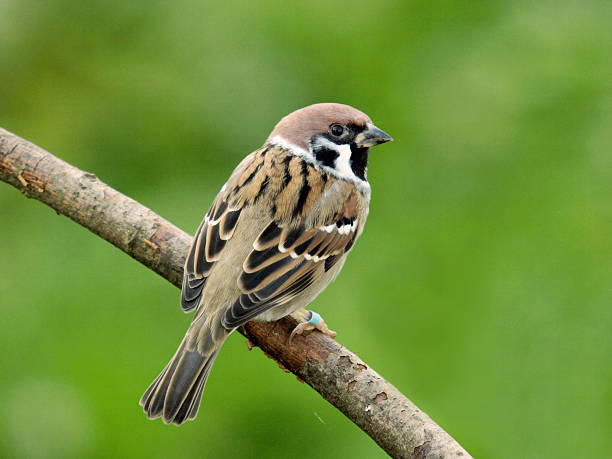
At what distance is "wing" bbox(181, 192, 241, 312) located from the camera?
297 centimetres

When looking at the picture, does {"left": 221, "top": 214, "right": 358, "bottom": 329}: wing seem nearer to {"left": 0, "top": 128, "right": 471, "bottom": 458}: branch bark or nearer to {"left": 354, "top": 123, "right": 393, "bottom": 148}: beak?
{"left": 0, "top": 128, "right": 471, "bottom": 458}: branch bark

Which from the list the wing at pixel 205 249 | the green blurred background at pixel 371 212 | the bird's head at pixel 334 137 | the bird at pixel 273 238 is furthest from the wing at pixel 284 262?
the green blurred background at pixel 371 212

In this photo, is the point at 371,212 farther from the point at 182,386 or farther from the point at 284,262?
the point at 182,386

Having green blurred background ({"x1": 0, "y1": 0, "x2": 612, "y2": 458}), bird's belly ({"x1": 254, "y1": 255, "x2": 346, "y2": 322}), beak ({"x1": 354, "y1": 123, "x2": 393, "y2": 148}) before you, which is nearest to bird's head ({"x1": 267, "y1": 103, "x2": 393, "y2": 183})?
beak ({"x1": 354, "y1": 123, "x2": 393, "y2": 148})

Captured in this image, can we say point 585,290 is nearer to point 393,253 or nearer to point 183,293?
point 393,253

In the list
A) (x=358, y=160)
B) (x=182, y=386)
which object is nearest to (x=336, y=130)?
(x=358, y=160)

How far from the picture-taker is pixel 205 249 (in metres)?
3.03

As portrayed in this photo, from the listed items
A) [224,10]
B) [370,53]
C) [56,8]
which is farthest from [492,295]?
[56,8]

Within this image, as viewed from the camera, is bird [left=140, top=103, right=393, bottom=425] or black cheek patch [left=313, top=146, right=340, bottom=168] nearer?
bird [left=140, top=103, right=393, bottom=425]

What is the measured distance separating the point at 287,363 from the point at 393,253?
4.75ft

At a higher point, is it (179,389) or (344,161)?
(344,161)

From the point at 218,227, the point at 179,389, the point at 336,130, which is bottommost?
the point at 179,389

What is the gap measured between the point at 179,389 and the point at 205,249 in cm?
49

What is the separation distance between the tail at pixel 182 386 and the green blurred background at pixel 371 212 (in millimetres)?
795
